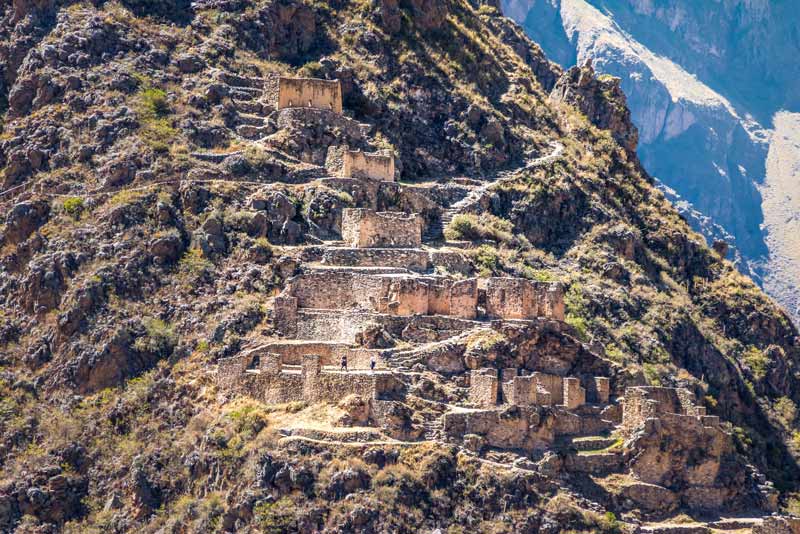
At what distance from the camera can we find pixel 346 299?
70625 millimetres

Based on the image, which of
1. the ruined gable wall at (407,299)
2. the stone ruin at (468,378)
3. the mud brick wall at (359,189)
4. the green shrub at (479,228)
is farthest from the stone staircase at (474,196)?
the ruined gable wall at (407,299)

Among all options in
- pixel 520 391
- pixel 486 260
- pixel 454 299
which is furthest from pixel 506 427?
pixel 486 260

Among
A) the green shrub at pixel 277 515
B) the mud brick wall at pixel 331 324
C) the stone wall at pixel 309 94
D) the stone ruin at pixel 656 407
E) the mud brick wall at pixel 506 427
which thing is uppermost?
the stone wall at pixel 309 94

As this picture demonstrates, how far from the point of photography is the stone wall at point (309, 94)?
82250 millimetres

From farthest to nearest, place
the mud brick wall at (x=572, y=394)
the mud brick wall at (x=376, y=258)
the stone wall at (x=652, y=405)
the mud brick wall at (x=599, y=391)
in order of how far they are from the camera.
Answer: the mud brick wall at (x=376, y=258) → the mud brick wall at (x=599, y=391) → the mud brick wall at (x=572, y=394) → the stone wall at (x=652, y=405)

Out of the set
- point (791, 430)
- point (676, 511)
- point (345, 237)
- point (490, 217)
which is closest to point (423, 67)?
point (490, 217)

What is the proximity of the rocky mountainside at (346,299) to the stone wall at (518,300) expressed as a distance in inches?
4.2

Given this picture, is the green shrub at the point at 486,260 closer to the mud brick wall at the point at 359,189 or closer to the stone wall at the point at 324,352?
the mud brick wall at the point at 359,189

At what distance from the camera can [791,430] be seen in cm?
8569


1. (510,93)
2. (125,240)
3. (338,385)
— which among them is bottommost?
(338,385)

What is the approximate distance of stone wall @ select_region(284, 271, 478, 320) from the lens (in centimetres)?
6881

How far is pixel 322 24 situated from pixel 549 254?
17.0m

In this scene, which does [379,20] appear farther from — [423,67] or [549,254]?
[549,254]

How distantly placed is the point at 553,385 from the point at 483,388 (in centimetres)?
379
